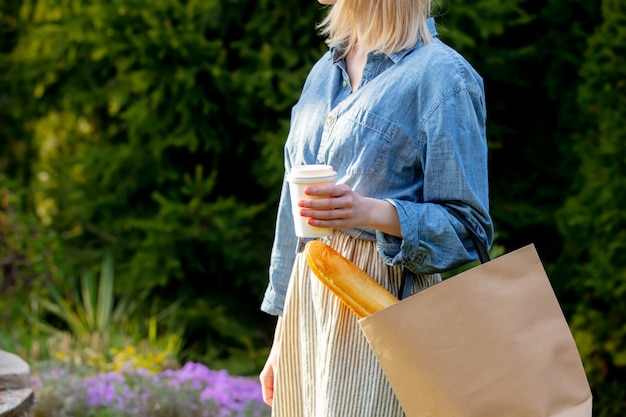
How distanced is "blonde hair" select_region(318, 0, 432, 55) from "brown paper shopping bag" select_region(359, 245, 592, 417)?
1.62ft

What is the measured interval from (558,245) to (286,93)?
5.75 ft

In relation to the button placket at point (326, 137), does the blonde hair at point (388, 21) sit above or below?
above

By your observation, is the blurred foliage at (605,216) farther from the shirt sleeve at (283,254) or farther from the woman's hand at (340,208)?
the woman's hand at (340,208)

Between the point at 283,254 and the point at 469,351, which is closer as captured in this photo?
the point at 469,351

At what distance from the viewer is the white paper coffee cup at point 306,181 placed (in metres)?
1.45

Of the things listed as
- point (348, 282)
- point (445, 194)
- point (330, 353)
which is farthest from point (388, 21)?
point (330, 353)

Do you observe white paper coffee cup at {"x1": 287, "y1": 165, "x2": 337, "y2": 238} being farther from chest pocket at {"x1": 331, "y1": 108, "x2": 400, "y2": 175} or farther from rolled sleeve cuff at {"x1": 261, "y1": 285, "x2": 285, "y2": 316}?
rolled sleeve cuff at {"x1": 261, "y1": 285, "x2": 285, "y2": 316}

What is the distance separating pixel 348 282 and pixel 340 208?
5.6 inches

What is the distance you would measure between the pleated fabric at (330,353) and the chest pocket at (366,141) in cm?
15

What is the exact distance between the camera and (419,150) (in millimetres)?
1586

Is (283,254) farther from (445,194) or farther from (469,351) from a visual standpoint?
(469,351)

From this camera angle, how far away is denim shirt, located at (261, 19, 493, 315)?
1547 mm

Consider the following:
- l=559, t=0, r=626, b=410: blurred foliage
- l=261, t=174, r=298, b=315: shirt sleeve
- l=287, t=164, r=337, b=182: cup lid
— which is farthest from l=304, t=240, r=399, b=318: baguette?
l=559, t=0, r=626, b=410: blurred foliage

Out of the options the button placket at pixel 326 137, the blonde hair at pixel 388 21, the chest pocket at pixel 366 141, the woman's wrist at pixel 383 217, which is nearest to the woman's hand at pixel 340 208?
the woman's wrist at pixel 383 217
